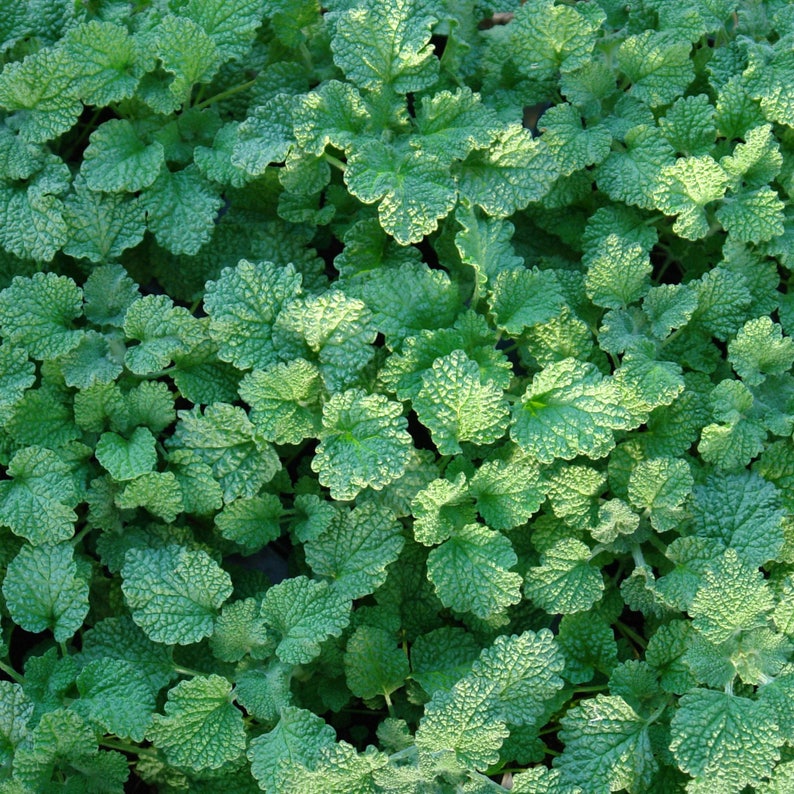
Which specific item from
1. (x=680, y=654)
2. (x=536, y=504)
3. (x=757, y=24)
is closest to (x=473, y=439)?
(x=536, y=504)

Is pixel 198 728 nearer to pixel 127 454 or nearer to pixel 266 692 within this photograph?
pixel 266 692

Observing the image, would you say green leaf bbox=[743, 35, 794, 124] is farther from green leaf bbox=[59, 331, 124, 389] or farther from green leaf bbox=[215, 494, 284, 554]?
green leaf bbox=[59, 331, 124, 389]

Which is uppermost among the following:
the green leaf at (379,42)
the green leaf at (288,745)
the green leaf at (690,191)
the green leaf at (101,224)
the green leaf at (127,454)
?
the green leaf at (379,42)

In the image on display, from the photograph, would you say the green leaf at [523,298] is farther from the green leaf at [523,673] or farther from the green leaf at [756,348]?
the green leaf at [523,673]

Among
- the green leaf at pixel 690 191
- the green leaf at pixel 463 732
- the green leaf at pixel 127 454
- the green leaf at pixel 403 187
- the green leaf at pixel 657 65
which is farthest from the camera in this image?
the green leaf at pixel 657 65

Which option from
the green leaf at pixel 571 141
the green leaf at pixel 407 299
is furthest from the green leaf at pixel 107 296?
the green leaf at pixel 571 141

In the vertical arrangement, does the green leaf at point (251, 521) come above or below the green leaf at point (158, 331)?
below

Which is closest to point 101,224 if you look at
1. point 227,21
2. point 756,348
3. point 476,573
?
point 227,21
